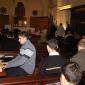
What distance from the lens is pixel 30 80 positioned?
3404mm

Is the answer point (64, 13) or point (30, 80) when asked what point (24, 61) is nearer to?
point (30, 80)

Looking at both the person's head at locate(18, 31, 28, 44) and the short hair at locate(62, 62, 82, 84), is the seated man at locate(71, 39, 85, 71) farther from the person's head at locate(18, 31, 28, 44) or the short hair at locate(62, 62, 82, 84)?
the short hair at locate(62, 62, 82, 84)

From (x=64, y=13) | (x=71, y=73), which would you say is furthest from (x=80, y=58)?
(x=64, y=13)

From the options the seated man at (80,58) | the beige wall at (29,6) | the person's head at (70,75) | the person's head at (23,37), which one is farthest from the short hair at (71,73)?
the beige wall at (29,6)

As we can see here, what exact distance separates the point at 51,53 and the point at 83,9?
32.7 ft

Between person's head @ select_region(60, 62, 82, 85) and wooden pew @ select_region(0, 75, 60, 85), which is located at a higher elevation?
person's head @ select_region(60, 62, 82, 85)

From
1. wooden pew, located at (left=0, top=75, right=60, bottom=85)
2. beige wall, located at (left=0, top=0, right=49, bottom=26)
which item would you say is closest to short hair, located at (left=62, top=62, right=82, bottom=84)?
wooden pew, located at (left=0, top=75, right=60, bottom=85)

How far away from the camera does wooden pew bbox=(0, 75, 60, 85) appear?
3.29m

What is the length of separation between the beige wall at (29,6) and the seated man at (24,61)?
40.2ft

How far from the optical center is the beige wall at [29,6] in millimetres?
17094

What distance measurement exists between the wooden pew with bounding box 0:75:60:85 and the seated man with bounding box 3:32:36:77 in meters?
1.14

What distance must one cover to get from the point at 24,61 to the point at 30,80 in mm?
1290

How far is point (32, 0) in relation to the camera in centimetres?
1791

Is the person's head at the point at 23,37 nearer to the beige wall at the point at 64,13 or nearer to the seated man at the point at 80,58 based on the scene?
the seated man at the point at 80,58
